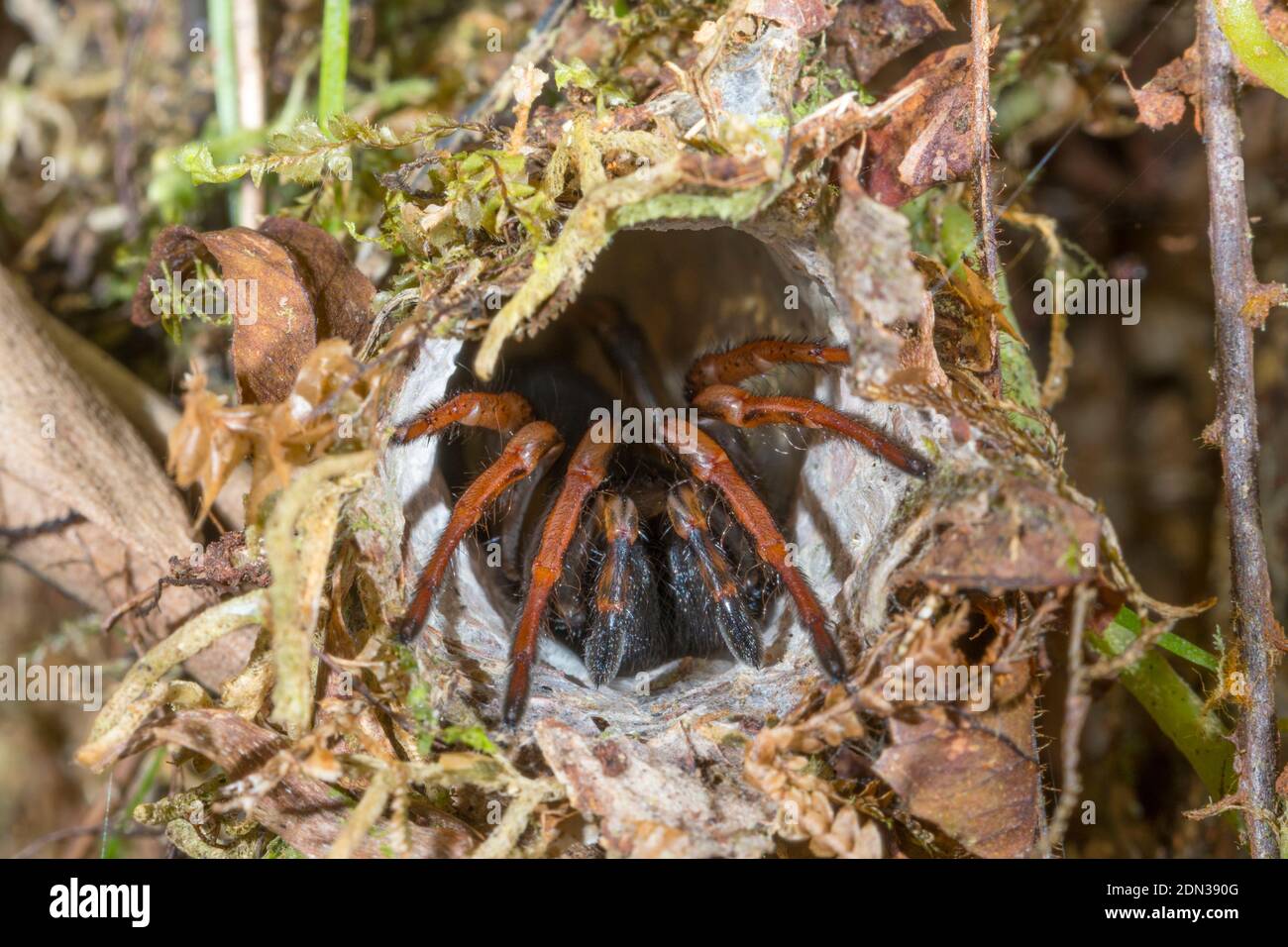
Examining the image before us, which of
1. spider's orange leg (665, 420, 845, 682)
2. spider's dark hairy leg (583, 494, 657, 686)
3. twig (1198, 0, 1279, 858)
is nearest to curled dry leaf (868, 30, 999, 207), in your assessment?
twig (1198, 0, 1279, 858)

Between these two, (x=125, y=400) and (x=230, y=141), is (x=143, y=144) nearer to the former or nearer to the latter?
(x=230, y=141)

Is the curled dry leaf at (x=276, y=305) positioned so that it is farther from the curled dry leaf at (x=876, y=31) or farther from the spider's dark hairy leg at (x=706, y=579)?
the curled dry leaf at (x=876, y=31)

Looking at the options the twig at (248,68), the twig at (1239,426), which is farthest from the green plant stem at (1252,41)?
the twig at (248,68)

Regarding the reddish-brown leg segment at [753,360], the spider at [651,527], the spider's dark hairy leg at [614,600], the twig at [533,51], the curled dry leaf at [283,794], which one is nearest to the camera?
the curled dry leaf at [283,794]

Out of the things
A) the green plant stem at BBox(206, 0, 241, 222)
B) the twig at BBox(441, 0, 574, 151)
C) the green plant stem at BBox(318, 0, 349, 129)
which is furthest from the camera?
the green plant stem at BBox(206, 0, 241, 222)

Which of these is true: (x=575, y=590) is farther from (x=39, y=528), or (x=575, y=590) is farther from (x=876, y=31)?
(x=876, y=31)

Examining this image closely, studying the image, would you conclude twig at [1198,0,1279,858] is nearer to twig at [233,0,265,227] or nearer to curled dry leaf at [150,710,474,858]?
curled dry leaf at [150,710,474,858]
